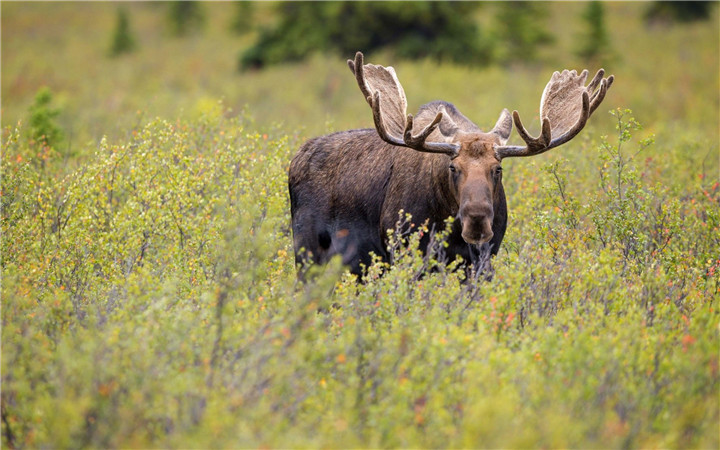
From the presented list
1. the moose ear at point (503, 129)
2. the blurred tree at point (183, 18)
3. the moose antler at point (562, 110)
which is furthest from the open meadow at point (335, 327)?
the blurred tree at point (183, 18)

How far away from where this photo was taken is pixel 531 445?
162 inches

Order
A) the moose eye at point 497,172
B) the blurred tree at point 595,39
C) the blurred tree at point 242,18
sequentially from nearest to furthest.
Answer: the moose eye at point 497,172 → the blurred tree at point 595,39 → the blurred tree at point 242,18

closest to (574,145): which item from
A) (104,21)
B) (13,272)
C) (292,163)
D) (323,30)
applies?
(292,163)

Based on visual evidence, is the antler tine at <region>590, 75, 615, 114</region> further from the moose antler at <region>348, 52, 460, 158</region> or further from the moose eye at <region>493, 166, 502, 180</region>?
the moose antler at <region>348, 52, 460, 158</region>

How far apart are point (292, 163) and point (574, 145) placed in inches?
262

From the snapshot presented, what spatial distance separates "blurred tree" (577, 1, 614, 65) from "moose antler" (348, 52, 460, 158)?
23.8 m

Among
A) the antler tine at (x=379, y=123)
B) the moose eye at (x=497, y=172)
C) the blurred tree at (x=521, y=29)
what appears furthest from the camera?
the blurred tree at (x=521, y=29)

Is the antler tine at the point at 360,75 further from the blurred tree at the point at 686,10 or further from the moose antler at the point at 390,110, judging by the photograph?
the blurred tree at the point at 686,10

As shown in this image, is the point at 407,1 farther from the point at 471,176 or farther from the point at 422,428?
the point at 422,428

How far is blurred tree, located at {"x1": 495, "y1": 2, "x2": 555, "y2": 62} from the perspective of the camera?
32094 millimetres

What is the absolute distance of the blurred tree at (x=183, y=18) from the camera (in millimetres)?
42406

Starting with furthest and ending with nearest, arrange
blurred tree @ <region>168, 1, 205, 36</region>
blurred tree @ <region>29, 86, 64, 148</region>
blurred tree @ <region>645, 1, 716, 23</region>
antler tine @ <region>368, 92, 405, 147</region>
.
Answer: blurred tree @ <region>168, 1, 205, 36</region> < blurred tree @ <region>645, 1, 716, 23</region> < blurred tree @ <region>29, 86, 64, 148</region> < antler tine @ <region>368, 92, 405, 147</region>

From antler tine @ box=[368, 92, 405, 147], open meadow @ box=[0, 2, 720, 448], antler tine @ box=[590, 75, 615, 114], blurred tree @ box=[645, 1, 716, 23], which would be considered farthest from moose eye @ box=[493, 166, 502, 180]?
blurred tree @ box=[645, 1, 716, 23]

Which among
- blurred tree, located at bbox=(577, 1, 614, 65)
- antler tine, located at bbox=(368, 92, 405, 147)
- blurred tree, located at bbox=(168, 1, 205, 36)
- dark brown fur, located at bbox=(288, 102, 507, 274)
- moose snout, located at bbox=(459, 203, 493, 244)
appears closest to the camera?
moose snout, located at bbox=(459, 203, 493, 244)
